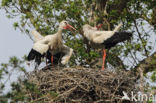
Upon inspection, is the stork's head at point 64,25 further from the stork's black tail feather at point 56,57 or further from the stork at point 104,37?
the stork's black tail feather at point 56,57

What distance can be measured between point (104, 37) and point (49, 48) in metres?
1.61

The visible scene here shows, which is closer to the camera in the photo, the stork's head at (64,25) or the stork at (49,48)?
the stork at (49,48)

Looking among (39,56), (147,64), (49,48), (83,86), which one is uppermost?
(49,48)

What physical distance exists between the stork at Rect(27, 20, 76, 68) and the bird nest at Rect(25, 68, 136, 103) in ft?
4.15

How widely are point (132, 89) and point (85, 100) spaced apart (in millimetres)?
1228

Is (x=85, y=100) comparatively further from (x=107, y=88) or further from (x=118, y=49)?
(x=118, y=49)

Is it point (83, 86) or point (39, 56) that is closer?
point (83, 86)

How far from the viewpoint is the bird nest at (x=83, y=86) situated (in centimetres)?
920

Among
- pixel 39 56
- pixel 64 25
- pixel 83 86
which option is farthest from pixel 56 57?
pixel 83 86

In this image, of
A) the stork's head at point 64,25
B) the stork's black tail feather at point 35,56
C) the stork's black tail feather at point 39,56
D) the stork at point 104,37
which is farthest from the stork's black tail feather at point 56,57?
the stork at point 104,37

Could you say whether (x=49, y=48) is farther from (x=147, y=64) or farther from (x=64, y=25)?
(x=147, y=64)

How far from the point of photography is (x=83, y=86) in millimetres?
9258

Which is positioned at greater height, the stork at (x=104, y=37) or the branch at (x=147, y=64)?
the stork at (x=104, y=37)

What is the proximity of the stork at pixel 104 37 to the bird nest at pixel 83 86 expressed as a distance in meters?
1.52
